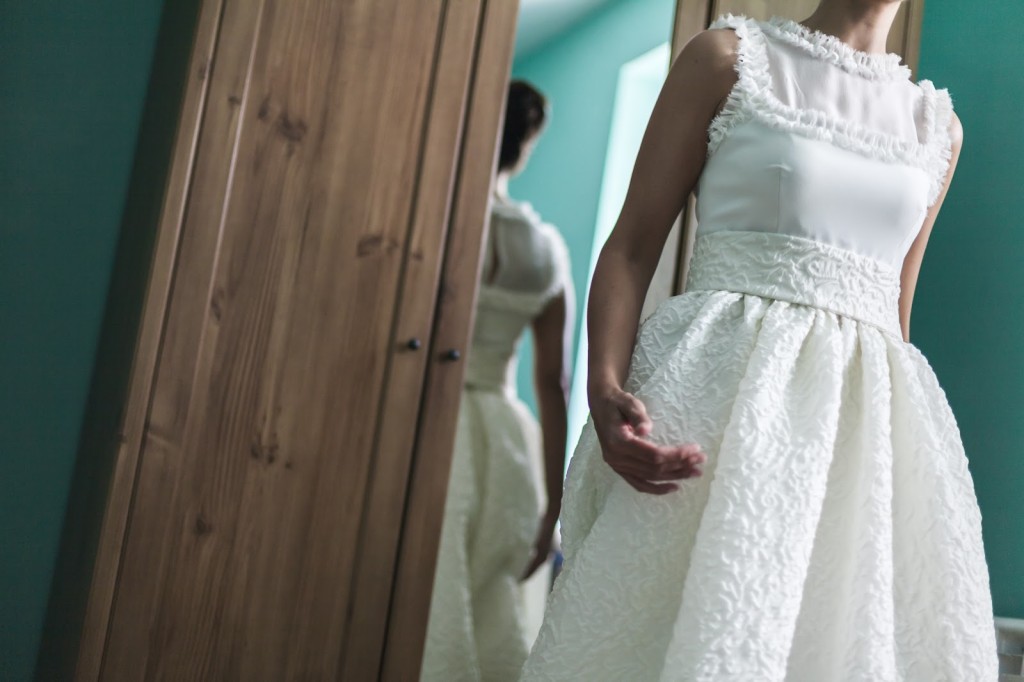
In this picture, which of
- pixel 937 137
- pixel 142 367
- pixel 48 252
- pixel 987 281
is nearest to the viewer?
pixel 937 137

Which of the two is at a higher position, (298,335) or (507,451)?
(298,335)

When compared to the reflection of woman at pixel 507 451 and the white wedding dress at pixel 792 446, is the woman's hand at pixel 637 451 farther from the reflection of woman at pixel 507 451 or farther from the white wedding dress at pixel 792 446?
the reflection of woman at pixel 507 451

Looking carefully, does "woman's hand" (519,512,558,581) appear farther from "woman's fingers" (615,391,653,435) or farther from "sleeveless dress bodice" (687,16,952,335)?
"woman's fingers" (615,391,653,435)

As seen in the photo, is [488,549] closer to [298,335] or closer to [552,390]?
[552,390]

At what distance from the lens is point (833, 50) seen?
3.45 ft

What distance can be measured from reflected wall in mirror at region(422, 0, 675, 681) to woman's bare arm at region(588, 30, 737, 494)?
91cm

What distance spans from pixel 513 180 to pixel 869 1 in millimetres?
1020

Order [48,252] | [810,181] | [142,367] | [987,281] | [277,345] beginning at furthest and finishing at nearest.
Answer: [48,252]
[277,345]
[142,367]
[987,281]
[810,181]

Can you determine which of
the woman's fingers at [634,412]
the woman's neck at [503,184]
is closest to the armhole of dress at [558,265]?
the woman's neck at [503,184]

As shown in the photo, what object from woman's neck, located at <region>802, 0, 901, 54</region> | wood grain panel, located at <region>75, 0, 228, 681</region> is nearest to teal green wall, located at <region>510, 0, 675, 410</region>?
wood grain panel, located at <region>75, 0, 228, 681</region>

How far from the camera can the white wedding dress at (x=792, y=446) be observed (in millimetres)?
834

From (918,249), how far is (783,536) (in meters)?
0.47

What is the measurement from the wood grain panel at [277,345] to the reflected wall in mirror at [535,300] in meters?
0.32

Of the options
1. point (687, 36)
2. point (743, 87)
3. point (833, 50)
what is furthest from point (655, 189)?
point (687, 36)
